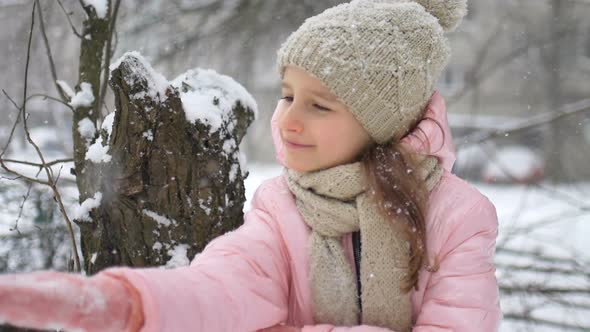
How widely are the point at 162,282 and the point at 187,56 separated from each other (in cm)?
467

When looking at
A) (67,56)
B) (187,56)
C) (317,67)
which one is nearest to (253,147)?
(187,56)

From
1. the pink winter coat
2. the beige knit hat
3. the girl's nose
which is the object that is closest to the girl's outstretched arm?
the pink winter coat

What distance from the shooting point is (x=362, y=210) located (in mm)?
1318

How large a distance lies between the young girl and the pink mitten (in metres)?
0.26

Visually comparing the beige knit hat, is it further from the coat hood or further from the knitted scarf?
the knitted scarf

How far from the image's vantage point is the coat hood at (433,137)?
1.40 m

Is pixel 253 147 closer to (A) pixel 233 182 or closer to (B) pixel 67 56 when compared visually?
(B) pixel 67 56

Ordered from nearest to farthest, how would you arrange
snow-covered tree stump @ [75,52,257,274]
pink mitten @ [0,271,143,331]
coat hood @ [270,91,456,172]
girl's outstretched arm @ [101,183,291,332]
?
pink mitten @ [0,271,143,331] < girl's outstretched arm @ [101,183,291,332] < coat hood @ [270,91,456,172] < snow-covered tree stump @ [75,52,257,274]

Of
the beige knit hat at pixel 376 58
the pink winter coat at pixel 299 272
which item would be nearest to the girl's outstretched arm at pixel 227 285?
the pink winter coat at pixel 299 272

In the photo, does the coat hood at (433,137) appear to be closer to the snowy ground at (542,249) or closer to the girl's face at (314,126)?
the girl's face at (314,126)

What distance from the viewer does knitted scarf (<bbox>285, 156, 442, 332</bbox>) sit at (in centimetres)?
129

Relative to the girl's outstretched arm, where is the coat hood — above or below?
above

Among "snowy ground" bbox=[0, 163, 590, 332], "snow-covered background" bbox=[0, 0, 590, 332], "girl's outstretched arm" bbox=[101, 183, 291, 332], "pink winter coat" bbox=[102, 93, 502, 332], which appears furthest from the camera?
"snow-covered background" bbox=[0, 0, 590, 332]

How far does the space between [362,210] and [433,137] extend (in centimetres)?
27
